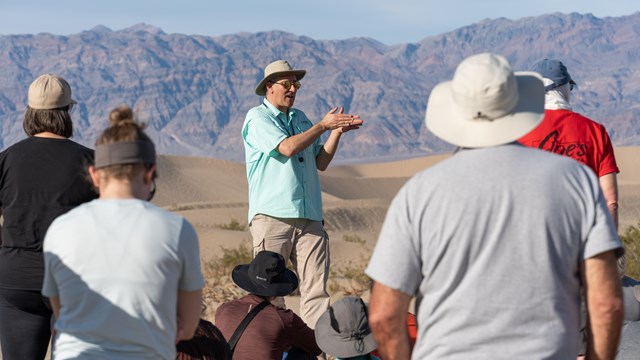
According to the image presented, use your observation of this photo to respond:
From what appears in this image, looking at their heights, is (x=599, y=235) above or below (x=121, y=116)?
below

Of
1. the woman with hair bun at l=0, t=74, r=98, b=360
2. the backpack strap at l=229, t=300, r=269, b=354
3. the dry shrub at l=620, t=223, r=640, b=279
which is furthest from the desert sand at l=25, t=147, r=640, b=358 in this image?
Result: the woman with hair bun at l=0, t=74, r=98, b=360

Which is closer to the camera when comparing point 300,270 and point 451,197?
point 451,197

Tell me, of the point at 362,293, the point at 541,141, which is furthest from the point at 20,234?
the point at 362,293

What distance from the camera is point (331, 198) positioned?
48969 millimetres

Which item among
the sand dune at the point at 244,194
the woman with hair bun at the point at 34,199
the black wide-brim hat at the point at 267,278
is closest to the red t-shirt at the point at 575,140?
the black wide-brim hat at the point at 267,278

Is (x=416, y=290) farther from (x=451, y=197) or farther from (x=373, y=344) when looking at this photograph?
(x=373, y=344)

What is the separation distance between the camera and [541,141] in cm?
475

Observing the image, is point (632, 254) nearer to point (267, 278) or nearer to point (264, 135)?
point (264, 135)

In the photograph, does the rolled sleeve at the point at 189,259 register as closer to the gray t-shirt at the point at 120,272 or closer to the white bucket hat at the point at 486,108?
the gray t-shirt at the point at 120,272

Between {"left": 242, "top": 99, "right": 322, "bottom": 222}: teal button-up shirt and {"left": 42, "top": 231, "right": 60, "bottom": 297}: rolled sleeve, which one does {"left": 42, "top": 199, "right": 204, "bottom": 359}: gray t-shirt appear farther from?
{"left": 242, "top": 99, "right": 322, "bottom": 222}: teal button-up shirt

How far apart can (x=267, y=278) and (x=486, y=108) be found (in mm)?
2062

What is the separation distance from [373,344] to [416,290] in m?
1.11

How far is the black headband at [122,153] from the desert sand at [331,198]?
22.5 feet

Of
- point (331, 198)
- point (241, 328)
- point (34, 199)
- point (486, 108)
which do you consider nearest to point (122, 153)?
point (486, 108)
